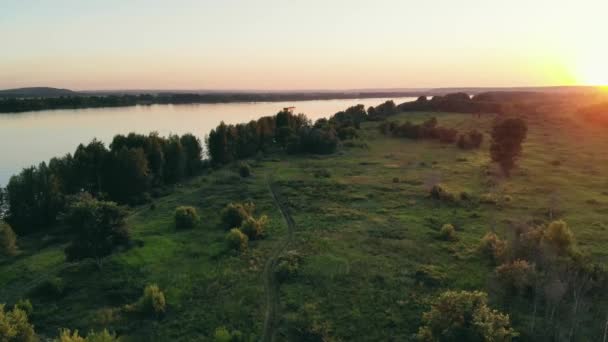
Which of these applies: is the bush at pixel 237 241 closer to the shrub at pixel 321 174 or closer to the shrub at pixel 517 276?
the shrub at pixel 517 276

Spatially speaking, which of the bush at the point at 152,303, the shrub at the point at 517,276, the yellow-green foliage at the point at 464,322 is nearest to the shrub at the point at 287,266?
the bush at the point at 152,303

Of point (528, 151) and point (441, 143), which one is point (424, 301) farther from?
point (441, 143)

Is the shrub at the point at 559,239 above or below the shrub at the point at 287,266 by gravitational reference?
above

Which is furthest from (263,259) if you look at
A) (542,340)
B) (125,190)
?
(125,190)

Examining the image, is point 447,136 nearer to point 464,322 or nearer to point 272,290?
point 272,290

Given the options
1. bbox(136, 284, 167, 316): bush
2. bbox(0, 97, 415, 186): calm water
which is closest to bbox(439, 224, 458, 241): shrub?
bbox(136, 284, 167, 316): bush

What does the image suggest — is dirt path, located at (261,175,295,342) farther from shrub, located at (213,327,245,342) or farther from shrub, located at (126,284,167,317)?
shrub, located at (126,284,167,317)

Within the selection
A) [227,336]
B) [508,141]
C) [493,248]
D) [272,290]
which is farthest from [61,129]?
[493,248]
